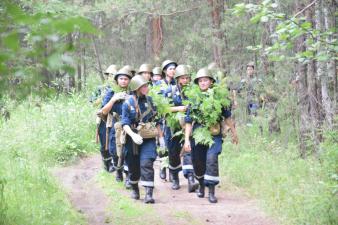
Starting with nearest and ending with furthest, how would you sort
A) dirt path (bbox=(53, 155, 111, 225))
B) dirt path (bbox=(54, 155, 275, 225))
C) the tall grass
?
the tall grass
dirt path (bbox=(54, 155, 275, 225))
dirt path (bbox=(53, 155, 111, 225))

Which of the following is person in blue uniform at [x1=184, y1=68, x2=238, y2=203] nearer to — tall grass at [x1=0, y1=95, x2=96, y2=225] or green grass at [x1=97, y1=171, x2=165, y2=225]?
green grass at [x1=97, y1=171, x2=165, y2=225]

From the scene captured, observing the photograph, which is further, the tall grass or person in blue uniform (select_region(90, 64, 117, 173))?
person in blue uniform (select_region(90, 64, 117, 173))

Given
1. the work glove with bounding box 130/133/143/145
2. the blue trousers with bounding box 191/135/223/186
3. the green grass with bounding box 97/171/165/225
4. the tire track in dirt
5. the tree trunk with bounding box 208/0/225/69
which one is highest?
the tree trunk with bounding box 208/0/225/69

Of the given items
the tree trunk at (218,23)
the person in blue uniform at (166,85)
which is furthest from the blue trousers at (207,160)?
the tree trunk at (218,23)

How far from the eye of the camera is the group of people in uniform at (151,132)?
902cm

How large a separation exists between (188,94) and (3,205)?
3550 mm

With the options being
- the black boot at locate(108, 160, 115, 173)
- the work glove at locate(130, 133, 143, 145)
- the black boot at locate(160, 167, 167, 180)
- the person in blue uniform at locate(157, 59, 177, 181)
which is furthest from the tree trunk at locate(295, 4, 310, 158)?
the black boot at locate(108, 160, 115, 173)

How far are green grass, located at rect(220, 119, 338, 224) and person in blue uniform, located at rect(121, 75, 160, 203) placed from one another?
6.17 ft

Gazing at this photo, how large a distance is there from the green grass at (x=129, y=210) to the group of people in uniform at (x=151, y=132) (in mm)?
277

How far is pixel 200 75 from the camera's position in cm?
929

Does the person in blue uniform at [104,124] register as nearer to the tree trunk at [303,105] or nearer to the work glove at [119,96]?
the work glove at [119,96]

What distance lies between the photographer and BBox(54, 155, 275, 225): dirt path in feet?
26.1

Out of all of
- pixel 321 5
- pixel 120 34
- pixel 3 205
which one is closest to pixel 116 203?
pixel 3 205

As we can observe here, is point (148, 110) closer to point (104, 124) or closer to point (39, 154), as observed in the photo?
point (104, 124)
